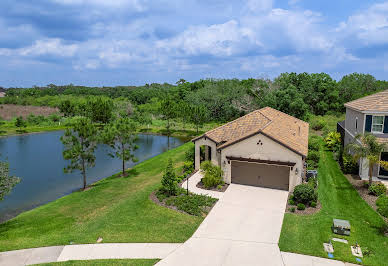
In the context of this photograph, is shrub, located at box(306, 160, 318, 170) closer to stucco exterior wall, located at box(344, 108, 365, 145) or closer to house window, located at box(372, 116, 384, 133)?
stucco exterior wall, located at box(344, 108, 365, 145)

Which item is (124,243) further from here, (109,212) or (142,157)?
(142,157)

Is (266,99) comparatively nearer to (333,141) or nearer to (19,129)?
(333,141)

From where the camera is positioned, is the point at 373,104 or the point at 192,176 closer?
the point at 373,104

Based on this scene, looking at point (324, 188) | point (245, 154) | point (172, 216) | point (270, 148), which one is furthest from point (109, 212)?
point (324, 188)

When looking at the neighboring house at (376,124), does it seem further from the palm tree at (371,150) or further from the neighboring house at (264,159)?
the neighboring house at (264,159)

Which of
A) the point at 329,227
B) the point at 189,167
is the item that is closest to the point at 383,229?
the point at 329,227

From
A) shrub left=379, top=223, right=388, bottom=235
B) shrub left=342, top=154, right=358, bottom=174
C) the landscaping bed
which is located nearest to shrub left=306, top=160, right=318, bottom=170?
shrub left=342, top=154, right=358, bottom=174

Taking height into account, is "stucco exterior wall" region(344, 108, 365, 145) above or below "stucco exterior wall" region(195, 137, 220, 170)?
above
